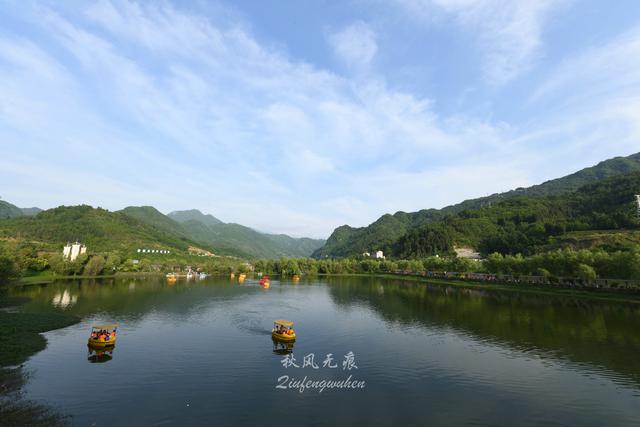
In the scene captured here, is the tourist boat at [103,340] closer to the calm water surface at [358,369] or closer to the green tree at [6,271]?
the calm water surface at [358,369]

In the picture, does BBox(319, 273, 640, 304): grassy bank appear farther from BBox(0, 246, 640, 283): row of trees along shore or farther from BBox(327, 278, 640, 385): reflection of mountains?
BBox(0, 246, 640, 283): row of trees along shore

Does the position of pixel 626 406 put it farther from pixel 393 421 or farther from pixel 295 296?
pixel 295 296

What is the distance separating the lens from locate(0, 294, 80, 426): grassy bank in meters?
23.1

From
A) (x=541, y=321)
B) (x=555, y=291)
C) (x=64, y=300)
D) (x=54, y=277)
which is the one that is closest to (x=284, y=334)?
(x=541, y=321)

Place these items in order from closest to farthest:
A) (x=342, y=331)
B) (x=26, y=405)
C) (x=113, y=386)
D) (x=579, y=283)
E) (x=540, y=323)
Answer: (x=26, y=405)
(x=113, y=386)
(x=342, y=331)
(x=540, y=323)
(x=579, y=283)

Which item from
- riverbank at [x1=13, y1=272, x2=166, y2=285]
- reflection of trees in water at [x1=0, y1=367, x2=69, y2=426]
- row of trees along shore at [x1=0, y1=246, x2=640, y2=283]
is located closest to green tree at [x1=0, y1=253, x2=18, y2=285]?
row of trees along shore at [x1=0, y1=246, x2=640, y2=283]

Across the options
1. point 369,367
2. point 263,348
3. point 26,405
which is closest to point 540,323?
point 369,367

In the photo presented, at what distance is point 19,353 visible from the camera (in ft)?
119

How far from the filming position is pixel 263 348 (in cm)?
4444

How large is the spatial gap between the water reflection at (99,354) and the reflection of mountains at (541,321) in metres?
47.4

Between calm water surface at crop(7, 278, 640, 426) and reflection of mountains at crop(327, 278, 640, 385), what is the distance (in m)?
0.32

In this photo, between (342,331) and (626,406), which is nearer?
(626,406)

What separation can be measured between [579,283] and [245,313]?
310ft

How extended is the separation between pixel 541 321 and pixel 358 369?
144ft
